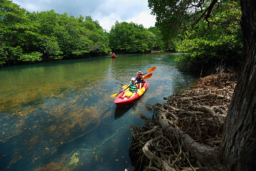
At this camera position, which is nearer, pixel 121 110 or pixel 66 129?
pixel 66 129

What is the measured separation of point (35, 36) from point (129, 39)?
98.3ft

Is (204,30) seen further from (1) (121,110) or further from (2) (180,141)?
(1) (121,110)

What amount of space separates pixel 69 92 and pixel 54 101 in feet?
4.62

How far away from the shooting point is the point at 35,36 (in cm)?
2045

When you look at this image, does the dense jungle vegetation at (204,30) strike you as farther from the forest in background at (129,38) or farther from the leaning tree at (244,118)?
the leaning tree at (244,118)

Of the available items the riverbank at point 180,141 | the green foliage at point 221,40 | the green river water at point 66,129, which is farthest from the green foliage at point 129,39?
the riverbank at point 180,141

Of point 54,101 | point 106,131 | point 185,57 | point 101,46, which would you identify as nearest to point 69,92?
point 54,101

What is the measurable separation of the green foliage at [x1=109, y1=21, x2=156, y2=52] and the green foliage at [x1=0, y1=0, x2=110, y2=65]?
43.9 feet

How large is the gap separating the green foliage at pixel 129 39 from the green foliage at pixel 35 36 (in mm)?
13393

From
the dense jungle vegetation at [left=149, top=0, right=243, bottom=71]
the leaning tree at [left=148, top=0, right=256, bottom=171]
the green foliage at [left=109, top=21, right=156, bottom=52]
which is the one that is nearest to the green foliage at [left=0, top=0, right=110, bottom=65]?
the green foliage at [left=109, top=21, right=156, bottom=52]

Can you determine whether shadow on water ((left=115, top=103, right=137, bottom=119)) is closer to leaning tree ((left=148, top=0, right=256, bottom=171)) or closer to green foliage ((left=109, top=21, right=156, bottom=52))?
leaning tree ((left=148, top=0, right=256, bottom=171))

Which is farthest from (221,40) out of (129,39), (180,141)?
(129,39)

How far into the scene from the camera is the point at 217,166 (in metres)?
1.85

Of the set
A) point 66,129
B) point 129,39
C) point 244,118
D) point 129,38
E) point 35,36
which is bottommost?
point 66,129
